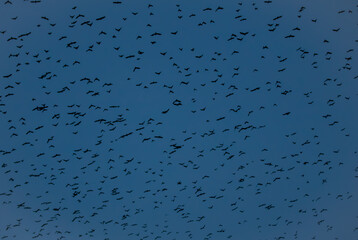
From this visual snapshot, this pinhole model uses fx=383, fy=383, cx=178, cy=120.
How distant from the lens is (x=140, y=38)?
16.8 metres

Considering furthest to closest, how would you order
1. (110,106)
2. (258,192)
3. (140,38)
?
(258,192) < (110,106) < (140,38)

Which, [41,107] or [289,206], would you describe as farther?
[289,206]

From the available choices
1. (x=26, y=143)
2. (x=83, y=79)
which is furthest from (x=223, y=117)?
(x=26, y=143)

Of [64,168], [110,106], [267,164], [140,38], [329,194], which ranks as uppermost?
[140,38]

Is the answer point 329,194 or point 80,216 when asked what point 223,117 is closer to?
point 329,194

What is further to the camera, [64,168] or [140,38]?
[64,168]

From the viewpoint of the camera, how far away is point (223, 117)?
18547mm

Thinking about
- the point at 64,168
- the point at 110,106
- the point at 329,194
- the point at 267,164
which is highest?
the point at 110,106

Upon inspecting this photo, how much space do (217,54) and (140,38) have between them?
3468mm

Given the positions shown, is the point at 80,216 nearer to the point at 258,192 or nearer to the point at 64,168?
the point at 64,168

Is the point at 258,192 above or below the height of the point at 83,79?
below

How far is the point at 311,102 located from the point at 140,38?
873cm

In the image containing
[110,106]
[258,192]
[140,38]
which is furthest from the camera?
[258,192]

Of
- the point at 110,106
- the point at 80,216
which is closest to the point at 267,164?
the point at 110,106
